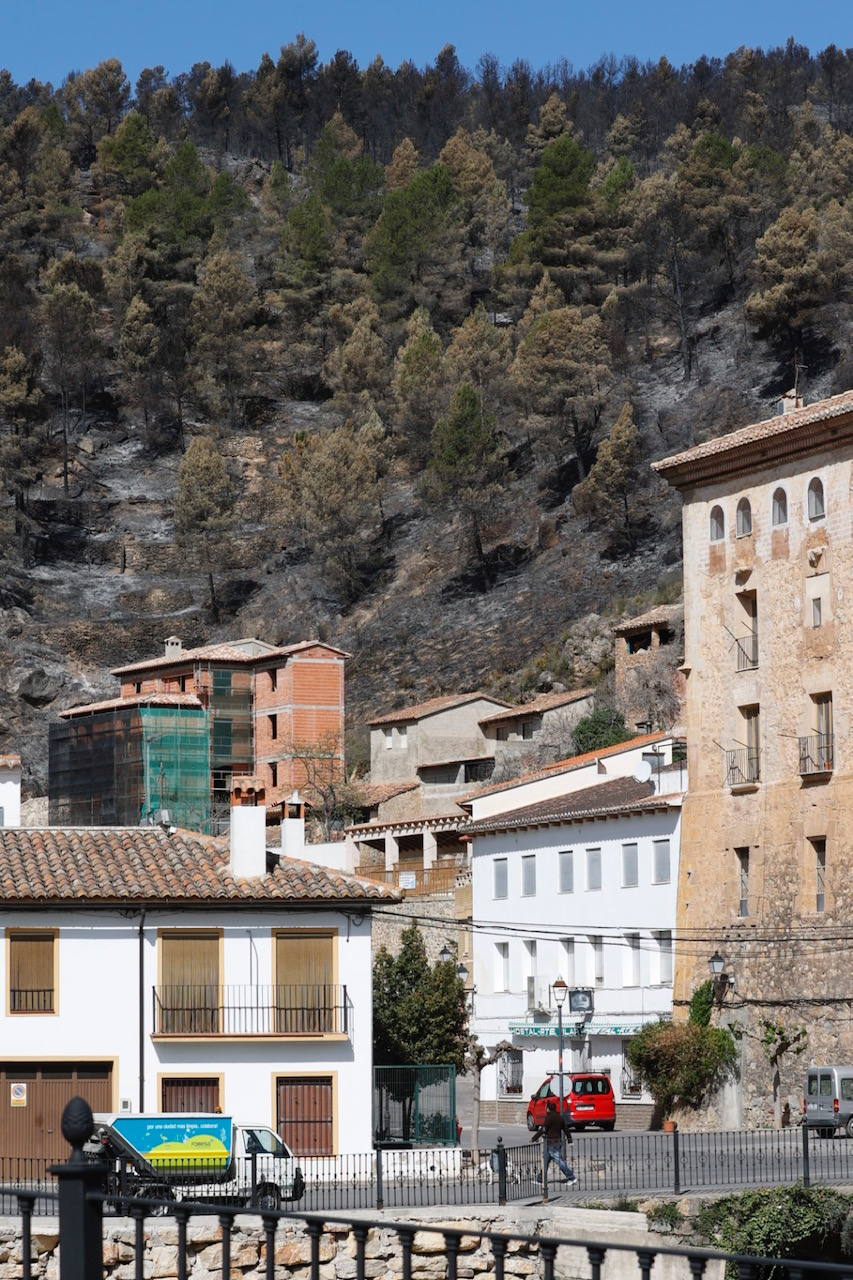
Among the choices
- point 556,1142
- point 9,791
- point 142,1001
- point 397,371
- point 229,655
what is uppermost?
point 397,371

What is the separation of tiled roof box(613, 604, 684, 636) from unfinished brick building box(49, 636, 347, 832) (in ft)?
48.7

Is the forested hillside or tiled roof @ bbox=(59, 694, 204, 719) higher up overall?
the forested hillside

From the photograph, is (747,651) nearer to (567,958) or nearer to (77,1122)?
(567,958)

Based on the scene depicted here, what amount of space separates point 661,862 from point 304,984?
2044cm

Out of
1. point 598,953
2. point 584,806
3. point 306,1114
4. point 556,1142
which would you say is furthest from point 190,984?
point 584,806

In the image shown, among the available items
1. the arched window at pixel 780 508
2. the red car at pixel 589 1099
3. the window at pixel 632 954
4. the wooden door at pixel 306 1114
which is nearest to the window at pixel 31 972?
the wooden door at pixel 306 1114

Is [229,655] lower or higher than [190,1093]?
higher

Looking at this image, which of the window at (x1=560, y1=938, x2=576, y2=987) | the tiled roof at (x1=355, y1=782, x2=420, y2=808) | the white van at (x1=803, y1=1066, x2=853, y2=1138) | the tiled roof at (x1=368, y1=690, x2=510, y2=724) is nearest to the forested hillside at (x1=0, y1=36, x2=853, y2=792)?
the tiled roof at (x1=368, y1=690, x2=510, y2=724)

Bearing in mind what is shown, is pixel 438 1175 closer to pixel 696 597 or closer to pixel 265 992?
pixel 265 992


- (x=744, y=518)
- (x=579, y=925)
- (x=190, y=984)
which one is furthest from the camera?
(x=579, y=925)

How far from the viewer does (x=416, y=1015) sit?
156 feet

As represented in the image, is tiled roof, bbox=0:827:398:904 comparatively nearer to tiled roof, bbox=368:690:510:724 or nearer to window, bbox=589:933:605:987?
A: window, bbox=589:933:605:987

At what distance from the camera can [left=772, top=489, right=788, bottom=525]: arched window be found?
57031mm

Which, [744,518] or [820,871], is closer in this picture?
[820,871]
